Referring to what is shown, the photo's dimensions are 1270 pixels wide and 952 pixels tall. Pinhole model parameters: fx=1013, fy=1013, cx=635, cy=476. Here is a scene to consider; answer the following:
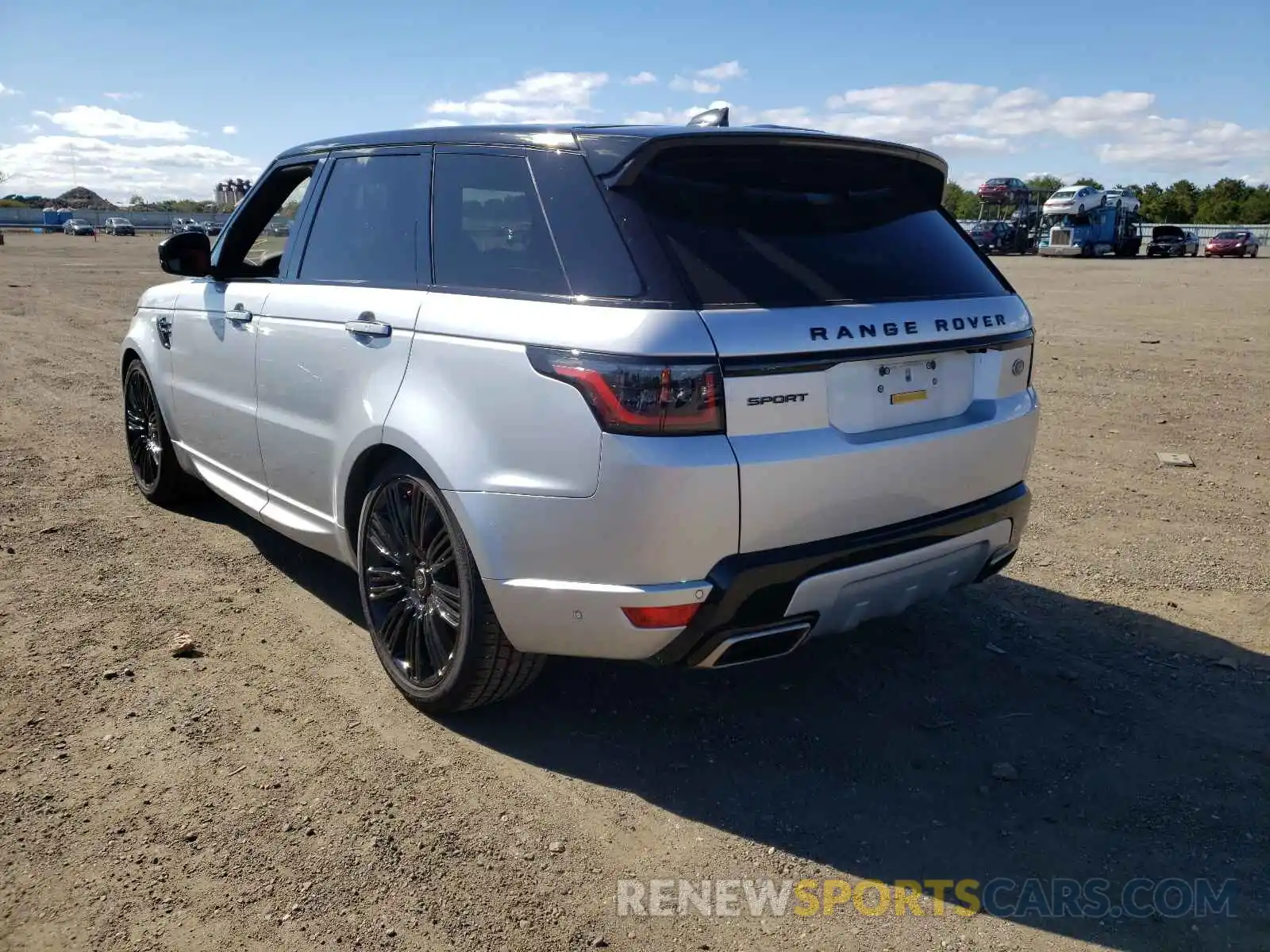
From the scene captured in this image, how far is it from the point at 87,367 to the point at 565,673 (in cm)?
927

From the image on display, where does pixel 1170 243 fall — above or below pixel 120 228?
below

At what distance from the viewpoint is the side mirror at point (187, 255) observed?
15.6ft


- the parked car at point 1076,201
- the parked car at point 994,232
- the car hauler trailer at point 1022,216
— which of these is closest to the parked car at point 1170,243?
the car hauler trailer at point 1022,216

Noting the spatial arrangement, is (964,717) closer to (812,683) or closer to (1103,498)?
(812,683)

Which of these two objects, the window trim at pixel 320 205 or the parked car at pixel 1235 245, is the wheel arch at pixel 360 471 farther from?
the parked car at pixel 1235 245

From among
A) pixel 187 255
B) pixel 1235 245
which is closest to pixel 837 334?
pixel 187 255

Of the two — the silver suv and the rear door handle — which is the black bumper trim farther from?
the rear door handle

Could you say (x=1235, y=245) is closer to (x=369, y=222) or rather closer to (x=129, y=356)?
(x=129, y=356)

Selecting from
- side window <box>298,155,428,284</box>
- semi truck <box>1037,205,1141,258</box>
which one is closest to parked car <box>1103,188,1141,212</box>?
semi truck <box>1037,205,1141,258</box>

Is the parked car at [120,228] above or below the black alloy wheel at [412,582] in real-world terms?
above

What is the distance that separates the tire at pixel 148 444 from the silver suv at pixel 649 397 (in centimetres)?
210

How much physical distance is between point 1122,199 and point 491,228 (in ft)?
168

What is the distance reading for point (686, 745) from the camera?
11.0 feet

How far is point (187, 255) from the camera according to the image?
4.75m
